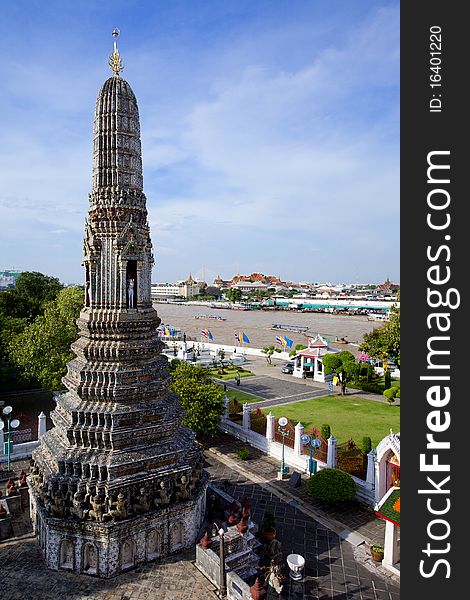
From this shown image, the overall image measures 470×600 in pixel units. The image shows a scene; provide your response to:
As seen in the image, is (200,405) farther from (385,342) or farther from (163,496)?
(385,342)

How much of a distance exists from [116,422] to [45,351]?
56.5 feet

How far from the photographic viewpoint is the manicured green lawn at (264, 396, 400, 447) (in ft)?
82.9

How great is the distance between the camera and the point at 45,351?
2784 centimetres

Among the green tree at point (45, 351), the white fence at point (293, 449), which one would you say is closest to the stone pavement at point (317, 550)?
the white fence at point (293, 449)

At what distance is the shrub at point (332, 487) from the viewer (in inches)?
656

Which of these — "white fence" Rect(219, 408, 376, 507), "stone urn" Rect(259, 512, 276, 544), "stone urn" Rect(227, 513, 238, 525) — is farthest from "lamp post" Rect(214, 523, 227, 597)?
"white fence" Rect(219, 408, 376, 507)

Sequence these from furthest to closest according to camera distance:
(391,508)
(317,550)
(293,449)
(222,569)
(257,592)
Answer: (293,449) < (317,550) < (391,508) < (222,569) < (257,592)

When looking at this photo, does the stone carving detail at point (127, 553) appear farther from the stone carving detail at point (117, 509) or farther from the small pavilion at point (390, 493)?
the small pavilion at point (390, 493)

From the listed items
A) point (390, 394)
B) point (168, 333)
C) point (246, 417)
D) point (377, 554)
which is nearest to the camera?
point (377, 554)

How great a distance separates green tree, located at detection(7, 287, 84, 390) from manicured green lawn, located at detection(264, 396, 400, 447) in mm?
14673

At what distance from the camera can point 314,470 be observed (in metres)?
19.7

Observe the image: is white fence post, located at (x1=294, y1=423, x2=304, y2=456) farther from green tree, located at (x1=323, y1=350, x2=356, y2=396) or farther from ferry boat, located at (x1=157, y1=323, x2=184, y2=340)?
ferry boat, located at (x1=157, y1=323, x2=184, y2=340)

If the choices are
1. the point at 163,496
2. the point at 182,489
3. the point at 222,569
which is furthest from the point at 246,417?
the point at 222,569

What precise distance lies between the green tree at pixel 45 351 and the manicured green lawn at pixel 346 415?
1467 cm
